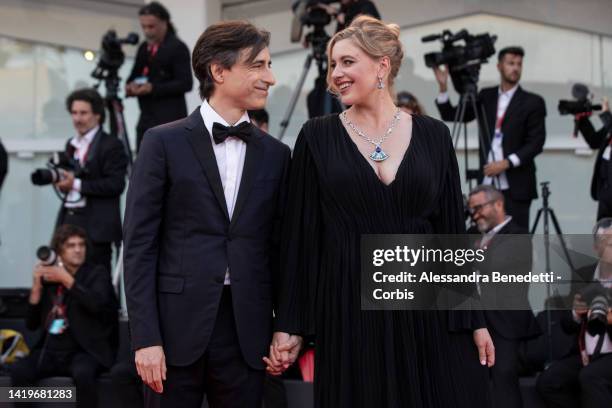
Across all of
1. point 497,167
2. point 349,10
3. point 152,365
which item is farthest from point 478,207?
point 152,365

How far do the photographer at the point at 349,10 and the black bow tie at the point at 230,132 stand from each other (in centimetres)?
343

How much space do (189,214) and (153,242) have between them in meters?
0.16

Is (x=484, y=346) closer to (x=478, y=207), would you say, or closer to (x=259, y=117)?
(x=478, y=207)

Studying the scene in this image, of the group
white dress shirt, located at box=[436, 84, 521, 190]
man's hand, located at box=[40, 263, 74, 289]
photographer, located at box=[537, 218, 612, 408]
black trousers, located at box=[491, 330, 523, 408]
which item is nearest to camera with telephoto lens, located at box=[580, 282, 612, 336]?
photographer, located at box=[537, 218, 612, 408]

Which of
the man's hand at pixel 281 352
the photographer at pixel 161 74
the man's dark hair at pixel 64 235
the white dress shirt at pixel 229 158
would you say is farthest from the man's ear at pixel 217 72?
the photographer at pixel 161 74

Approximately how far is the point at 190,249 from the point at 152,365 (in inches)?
16.3

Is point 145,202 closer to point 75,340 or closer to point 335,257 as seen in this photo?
point 335,257

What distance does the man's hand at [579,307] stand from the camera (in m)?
5.67

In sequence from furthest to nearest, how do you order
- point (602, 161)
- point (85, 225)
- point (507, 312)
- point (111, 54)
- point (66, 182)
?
point (111, 54), point (85, 225), point (66, 182), point (602, 161), point (507, 312)

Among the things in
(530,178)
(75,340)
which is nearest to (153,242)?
(75,340)

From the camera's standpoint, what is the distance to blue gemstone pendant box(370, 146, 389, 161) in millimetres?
3602

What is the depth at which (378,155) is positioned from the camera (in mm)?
3605

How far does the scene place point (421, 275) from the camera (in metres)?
3.61

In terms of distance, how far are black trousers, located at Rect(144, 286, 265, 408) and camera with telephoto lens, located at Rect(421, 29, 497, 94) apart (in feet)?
13.4
